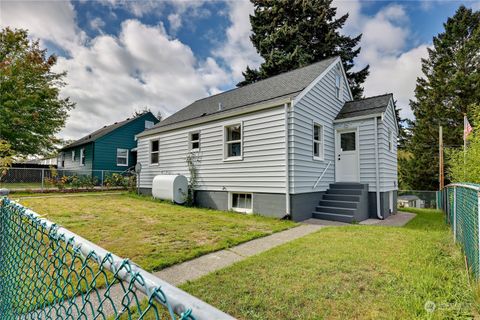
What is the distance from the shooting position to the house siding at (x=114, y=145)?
19.5m

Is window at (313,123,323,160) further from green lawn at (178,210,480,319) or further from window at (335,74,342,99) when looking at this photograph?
green lawn at (178,210,480,319)

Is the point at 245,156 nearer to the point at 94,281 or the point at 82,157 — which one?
the point at 94,281

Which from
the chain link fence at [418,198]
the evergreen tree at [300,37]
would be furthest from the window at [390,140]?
the evergreen tree at [300,37]

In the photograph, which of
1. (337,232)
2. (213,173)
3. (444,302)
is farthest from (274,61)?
(444,302)

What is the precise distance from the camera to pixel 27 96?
51.3ft

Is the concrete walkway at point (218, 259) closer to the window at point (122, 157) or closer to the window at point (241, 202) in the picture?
the window at point (241, 202)

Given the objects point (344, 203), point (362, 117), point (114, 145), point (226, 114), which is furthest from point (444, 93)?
point (114, 145)

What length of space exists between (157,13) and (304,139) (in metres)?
7.35

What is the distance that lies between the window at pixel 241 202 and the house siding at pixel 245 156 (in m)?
0.37

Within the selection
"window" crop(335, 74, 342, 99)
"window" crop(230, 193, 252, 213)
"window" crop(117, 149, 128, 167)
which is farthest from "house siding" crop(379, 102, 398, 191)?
"window" crop(117, 149, 128, 167)

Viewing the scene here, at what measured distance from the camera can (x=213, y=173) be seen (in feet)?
32.6

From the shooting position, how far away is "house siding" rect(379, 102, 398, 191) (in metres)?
9.16

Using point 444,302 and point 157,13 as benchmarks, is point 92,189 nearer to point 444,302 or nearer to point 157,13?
point 157,13

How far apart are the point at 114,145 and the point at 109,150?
1.94 feet
